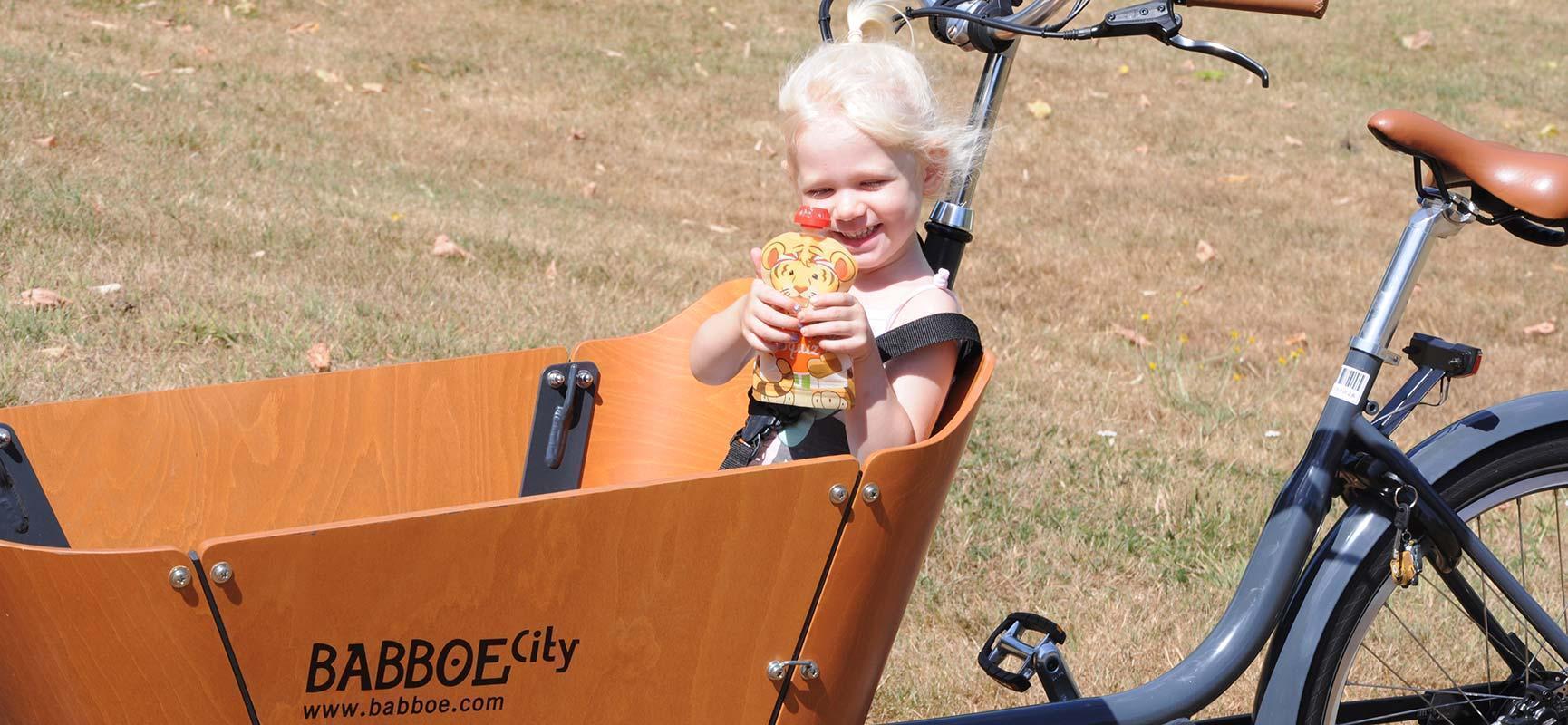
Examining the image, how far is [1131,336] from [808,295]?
3.59 m

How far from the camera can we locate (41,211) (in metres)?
4.44

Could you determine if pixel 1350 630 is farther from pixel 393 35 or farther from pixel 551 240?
pixel 393 35

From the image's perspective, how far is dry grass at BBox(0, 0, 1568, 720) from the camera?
11.1 ft

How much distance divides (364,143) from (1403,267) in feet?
18.0

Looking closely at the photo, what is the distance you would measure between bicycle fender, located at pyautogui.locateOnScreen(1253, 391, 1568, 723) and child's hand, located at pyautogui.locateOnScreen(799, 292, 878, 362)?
807mm

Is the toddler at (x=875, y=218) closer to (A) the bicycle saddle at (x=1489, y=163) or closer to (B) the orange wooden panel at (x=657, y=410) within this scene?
(B) the orange wooden panel at (x=657, y=410)

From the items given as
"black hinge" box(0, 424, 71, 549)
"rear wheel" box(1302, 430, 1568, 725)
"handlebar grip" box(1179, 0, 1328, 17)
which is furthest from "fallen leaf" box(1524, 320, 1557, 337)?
"black hinge" box(0, 424, 71, 549)

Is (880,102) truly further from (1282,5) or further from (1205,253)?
Answer: (1205,253)

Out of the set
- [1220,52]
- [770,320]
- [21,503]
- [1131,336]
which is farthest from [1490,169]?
[1131,336]

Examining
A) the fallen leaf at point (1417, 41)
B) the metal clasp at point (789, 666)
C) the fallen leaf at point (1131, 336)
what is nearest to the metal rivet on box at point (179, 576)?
the metal clasp at point (789, 666)

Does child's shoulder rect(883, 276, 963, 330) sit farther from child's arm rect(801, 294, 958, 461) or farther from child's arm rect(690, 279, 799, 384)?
child's arm rect(690, 279, 799, 384)

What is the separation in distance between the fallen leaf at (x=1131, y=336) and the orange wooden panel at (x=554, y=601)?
3.62m

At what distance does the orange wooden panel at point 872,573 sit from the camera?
161 cm

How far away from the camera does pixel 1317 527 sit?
1.98m
